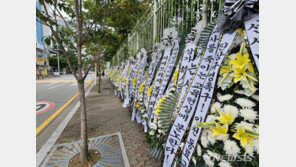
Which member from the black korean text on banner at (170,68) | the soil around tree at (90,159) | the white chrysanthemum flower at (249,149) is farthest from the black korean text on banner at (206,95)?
the soil around tree at (90,159)

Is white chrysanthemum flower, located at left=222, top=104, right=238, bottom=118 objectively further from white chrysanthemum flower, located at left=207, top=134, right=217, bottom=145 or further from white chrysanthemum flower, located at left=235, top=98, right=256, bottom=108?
white chrysanthemum flower, located at left=207, top=134, right=217, bottom=145

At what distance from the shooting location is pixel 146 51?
3955 mm

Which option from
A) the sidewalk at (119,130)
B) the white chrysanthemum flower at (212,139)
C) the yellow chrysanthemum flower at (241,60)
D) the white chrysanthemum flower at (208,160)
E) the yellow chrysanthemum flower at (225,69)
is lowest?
the sidewalk at (119,130)

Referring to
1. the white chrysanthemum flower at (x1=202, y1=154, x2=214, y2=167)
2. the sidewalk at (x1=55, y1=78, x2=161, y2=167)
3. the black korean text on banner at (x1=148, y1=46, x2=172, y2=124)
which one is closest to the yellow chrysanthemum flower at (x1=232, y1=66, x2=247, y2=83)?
the white chrysanthemum flower at (x1=202, y1=154, x2=214, y2=167)

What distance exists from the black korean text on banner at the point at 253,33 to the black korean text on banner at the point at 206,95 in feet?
0.49

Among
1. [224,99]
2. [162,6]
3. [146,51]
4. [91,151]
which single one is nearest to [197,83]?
[224,99]

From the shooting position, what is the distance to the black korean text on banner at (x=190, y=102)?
152cm

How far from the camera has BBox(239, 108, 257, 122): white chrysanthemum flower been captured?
3.34 feet

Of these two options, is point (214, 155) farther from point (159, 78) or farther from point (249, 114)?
point (159, 78)

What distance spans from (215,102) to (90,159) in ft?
7.45

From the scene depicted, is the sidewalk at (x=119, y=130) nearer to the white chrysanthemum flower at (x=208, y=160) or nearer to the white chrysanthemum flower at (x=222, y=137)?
the white chrysanthemum flower at (x=208, y=160)

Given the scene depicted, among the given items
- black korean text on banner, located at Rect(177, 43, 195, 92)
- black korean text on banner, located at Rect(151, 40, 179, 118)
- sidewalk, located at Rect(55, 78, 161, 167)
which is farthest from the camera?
sidewalk, located at Rect(55, 78, 161, 167)

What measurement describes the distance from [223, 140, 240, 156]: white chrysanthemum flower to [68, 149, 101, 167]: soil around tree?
2131 millimetres

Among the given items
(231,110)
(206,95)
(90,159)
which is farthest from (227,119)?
(90,159)
